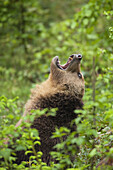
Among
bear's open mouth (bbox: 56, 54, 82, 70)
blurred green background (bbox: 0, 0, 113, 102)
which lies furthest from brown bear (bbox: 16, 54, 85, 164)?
blurred green background (bbox: 0, 0, 113, 102)

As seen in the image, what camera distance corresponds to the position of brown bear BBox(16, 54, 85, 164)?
3850 millimetres

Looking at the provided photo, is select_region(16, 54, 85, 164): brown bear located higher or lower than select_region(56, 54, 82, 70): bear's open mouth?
lower

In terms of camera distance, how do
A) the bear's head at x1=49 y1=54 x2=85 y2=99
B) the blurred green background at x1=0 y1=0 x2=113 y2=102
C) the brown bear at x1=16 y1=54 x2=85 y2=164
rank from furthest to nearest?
the blurred green background at x1=0 y1=0 x2=113 y2=102
the bear's head at x1=49 y1=54 x2=85 y2=99
the brown bear at x1=16 y1=54 x2=85 y2=164

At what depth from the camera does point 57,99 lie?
4.17 metres

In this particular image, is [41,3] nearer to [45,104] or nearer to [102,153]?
[45,104]

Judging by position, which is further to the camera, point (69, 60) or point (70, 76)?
point (69, 60)

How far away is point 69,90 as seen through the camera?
14.2 ft

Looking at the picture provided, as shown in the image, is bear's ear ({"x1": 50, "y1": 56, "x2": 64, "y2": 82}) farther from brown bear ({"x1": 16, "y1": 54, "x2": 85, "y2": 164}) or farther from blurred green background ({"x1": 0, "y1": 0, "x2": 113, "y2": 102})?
blurred green background ({"x1": 0, "y1": 0, "x2": 113, "y2": 102})

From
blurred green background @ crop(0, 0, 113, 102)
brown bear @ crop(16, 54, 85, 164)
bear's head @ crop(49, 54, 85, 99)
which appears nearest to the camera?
brown bear @ crop(16, 54, 85, 164)

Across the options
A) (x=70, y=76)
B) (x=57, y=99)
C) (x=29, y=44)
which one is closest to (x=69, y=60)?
(x=70, y=76)

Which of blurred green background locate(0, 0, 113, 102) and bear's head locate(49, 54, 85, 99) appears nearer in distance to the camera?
bear's head locate(49, 54, 85, 99)

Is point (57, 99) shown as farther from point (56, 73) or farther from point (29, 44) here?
point (29, 44)

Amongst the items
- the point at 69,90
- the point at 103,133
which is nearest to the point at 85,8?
the point at 69,90

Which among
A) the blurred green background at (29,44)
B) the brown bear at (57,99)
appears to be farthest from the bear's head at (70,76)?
the blurred green background at (29,44)
